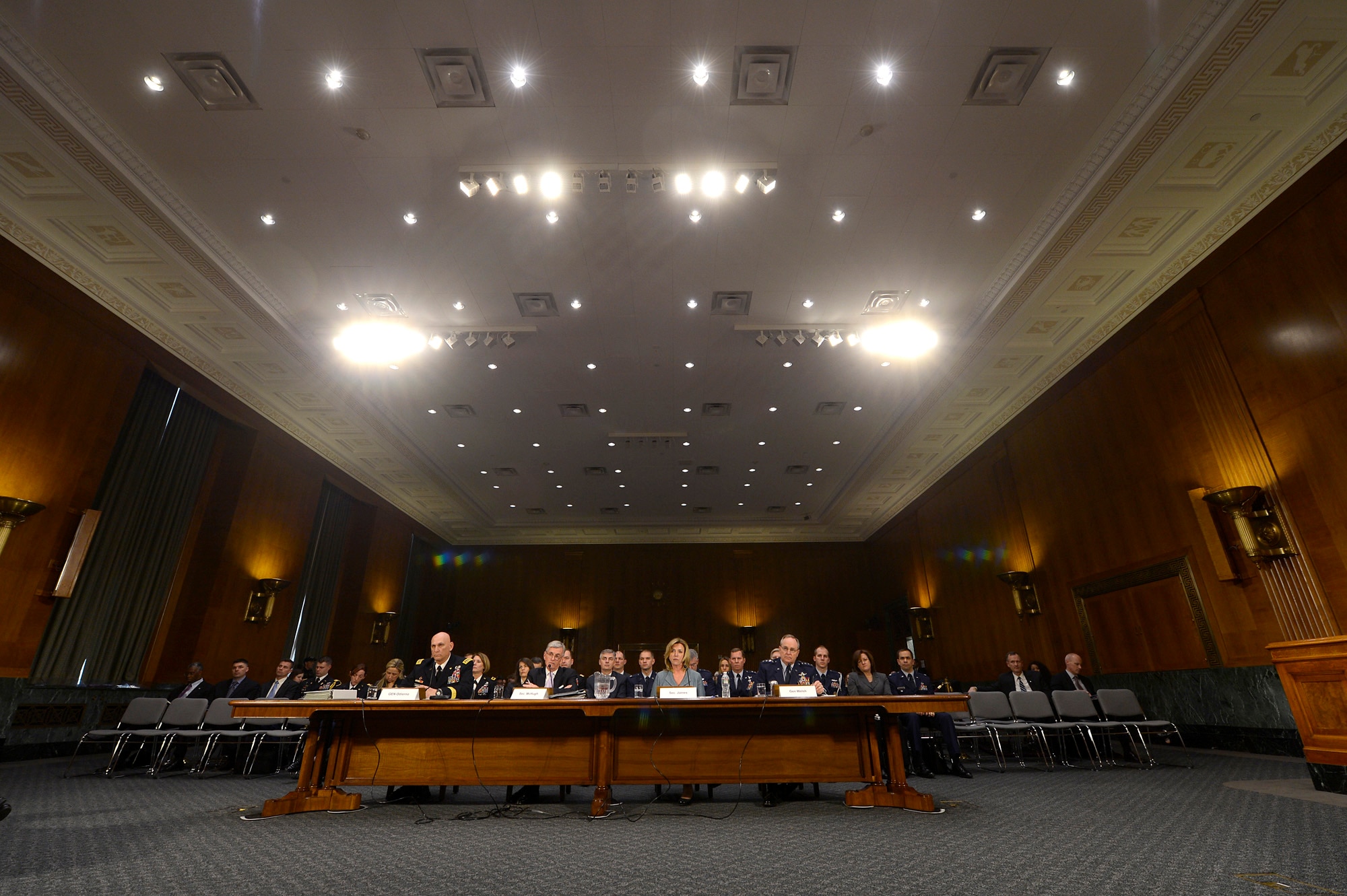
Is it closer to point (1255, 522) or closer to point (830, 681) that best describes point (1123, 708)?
point (1255, 522)

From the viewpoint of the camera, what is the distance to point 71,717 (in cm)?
717

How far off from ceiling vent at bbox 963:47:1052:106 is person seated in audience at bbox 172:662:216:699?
402 inches

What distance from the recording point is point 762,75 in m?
4.90

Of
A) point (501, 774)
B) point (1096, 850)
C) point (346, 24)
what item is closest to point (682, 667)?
point (501, 774)

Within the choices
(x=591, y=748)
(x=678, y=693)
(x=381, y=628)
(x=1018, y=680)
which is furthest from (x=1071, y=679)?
(x=381, y=628)

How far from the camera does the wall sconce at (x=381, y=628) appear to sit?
13.2 meters

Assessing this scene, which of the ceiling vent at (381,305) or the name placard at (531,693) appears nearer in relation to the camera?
the name placard at (531,693)

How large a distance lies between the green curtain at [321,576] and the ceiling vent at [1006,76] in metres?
11.8

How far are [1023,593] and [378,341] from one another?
1000 cm

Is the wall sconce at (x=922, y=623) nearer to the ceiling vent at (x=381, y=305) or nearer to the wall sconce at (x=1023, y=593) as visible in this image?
the wall sconce at (x=1023, y=593)

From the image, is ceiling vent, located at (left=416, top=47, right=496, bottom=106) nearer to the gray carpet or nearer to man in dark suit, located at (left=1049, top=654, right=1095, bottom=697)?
the gray carpet

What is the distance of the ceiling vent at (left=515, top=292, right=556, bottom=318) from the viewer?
7344 mm

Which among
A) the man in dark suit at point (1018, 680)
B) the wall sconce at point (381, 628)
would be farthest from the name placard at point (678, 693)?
the wall sconce at point (381, 628)

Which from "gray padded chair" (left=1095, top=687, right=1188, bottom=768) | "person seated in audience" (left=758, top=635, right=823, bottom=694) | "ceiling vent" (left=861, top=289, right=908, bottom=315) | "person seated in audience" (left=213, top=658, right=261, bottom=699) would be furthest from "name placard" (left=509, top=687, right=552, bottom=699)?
"gray padded chair" (left=1095, top=687, right=1188, bottom=768)
